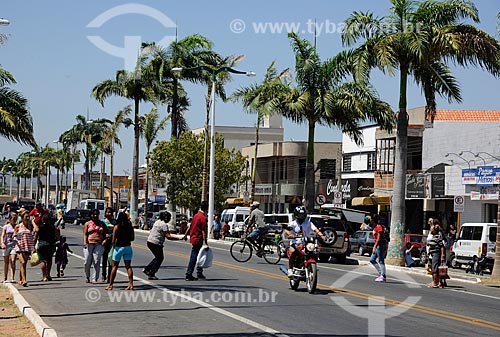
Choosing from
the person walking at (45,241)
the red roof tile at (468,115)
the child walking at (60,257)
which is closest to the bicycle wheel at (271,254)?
the child walking at (60,257)

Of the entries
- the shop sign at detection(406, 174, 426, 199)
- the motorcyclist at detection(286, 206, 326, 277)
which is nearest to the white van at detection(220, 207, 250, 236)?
the shop sign at detection(406, 174, 426, 199)

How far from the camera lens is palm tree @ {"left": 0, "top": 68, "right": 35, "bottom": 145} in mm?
35469

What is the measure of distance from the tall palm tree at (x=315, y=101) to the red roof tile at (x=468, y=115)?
11.6 m

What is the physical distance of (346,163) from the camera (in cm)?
6131

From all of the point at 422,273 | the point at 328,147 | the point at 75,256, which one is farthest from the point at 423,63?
the point at 328,147

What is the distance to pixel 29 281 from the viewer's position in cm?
1988

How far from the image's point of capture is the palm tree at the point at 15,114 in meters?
35.5

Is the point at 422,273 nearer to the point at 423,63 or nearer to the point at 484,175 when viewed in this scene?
the point at 423,63

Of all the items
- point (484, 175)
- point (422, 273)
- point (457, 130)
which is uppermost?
point (457, 130)

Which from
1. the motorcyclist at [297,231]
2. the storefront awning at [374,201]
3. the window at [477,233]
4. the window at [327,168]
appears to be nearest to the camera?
the motorcyclist at [297,231]

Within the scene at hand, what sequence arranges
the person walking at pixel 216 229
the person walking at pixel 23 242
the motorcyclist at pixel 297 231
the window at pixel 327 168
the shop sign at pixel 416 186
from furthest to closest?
the window at pixel 327 168 → the person walking at pixel 216 229 → the shop sign at pixel 416 186 → the person walking at pixel 23 242 → the motorcyclist at pixel 297 231

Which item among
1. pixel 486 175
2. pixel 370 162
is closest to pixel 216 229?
pixel 370 162

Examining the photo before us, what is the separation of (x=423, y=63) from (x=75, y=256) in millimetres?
14309

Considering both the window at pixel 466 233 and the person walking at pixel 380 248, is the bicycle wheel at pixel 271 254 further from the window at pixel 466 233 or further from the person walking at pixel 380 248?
the window at pixel 466 233
